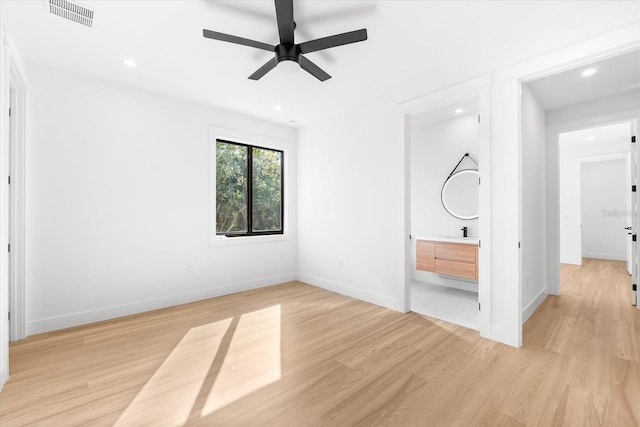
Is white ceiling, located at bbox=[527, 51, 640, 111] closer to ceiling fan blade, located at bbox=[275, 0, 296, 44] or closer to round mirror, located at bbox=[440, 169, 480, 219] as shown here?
round mirror, located at bbox=[440, 169, 480, 219]

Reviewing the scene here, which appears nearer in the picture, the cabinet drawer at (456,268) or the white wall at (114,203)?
the white wall at (114,203)

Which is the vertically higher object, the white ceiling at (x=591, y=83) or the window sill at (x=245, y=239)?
the white ceiling at (x=591, y=83)

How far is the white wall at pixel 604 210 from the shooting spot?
22.7 feet

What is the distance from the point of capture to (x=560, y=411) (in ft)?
5.99

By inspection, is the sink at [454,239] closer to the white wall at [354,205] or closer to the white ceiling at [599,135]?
the white wall at [354,205]

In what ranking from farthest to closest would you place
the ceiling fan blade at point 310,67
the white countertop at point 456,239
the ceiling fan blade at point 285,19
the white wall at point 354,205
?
1. the white countertop at point 456,239
2. the white wall at point 354,205
3. the ceiling fan blade at point 310,67
4. the ceiling fan blade at point 285,19

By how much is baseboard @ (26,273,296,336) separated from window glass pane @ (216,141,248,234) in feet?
2.98

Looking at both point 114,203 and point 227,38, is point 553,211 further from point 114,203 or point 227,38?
point 114,203

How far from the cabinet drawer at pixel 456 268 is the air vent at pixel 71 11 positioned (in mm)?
4859

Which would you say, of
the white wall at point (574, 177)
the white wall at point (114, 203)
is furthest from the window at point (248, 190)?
the white wall at point (574, 177)

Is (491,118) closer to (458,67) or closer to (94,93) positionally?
(458,67)

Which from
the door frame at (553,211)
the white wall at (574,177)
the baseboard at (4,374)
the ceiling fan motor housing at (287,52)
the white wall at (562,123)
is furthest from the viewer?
the white wall at (574,177)

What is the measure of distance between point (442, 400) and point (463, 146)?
3.94 m

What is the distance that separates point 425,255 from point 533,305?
151cm
